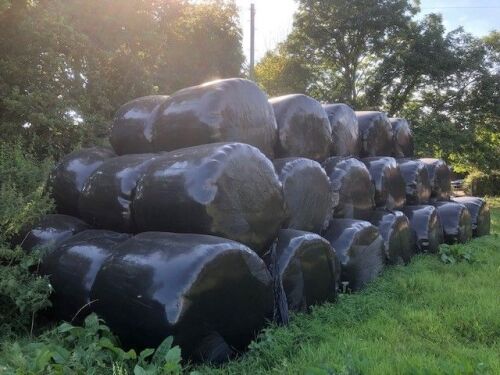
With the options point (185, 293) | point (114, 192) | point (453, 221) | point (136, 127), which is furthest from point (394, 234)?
point (185, 293)

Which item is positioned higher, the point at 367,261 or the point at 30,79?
the point at 30,79

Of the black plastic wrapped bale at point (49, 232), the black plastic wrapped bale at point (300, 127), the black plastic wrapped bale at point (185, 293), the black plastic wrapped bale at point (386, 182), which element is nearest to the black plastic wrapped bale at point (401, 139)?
the black plastic wrapped bale at point (386, 182)

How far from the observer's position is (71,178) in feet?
15.2

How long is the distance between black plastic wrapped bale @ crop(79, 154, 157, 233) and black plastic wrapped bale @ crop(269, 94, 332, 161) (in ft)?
4.71

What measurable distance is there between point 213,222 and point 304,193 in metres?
1.37

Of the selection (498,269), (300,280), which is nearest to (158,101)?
(300,280)

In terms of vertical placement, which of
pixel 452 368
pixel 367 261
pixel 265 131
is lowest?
pixel 367 261

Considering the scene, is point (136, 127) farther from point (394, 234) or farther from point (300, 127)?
point (394, 234)

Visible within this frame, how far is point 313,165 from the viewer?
14.9 ft

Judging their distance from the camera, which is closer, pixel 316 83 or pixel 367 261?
pixel 367 261

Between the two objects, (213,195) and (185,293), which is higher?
(213,195)

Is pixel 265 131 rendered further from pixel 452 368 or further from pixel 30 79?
pixel 30 79

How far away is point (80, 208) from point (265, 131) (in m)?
1.81

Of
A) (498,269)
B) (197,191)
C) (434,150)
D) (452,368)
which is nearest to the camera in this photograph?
(452,368)
